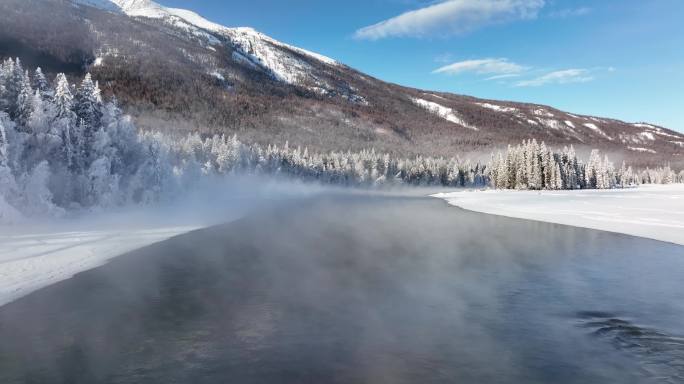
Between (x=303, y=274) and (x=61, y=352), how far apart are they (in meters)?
11.9

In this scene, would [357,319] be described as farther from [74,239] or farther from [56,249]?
[74,239]

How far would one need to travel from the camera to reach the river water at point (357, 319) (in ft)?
38.9

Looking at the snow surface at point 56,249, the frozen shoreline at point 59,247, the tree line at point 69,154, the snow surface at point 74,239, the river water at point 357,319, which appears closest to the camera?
the river water at point 357,319

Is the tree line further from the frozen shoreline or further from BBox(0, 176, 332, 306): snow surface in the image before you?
the frozen shoreline

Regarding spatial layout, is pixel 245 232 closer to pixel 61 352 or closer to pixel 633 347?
pixel 61 352

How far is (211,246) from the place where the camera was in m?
31.5

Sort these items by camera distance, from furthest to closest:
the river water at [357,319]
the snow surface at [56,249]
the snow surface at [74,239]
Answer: the snow surface at [74,239], the snow surface at [56,249], the river water at [357,319]

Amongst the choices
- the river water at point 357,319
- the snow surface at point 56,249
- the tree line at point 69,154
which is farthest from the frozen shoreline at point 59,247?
the tree line at point 69,154

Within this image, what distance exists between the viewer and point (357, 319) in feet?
52.3

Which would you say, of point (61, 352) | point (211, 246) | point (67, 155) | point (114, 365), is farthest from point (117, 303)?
point (67, 155)

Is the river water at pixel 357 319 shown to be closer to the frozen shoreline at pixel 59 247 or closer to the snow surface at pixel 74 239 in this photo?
the frozen shoreline at pixel 59 247

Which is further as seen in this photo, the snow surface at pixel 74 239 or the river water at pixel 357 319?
the snow surface at pixel 74 239

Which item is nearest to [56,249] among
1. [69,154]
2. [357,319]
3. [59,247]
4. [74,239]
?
[59,247]

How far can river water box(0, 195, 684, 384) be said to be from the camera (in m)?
11.9
